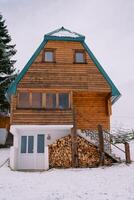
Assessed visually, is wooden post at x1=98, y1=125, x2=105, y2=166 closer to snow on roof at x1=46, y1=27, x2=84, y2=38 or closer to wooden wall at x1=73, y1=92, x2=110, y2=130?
wooden wall at x1=73, y1=92, x2=110, y2=130

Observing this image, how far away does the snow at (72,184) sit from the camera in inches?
457

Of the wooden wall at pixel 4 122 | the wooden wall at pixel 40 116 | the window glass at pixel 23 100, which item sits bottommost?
the wooden wall at pixel 4 122

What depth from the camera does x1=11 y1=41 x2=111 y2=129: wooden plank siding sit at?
65.3 feet

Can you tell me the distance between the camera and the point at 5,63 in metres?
30.6

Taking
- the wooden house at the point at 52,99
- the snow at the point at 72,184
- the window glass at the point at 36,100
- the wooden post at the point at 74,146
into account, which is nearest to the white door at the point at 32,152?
the wooden house at the point at 52,99

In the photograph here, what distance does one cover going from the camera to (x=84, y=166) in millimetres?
19156

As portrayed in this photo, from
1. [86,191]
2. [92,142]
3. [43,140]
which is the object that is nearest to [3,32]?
[43,140]

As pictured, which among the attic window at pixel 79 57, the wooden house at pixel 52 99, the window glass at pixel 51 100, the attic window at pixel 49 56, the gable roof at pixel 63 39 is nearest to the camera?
the wooden house at pixel 52 99

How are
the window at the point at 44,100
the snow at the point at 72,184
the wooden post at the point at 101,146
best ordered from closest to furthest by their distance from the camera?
the snow at the point at 72,184, the wooden post at the point at 101,146, the window at the point at 44,100

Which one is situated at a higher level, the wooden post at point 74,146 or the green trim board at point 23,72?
the green trim board at point 23,72

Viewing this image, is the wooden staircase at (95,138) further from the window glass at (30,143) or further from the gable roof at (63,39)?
the window glass at (30,143)

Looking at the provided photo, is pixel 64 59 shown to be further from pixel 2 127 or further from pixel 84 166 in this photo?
pixel 2 127

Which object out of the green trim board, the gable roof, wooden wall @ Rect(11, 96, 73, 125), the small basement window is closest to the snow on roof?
the gable roof

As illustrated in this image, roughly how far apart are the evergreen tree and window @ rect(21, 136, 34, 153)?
9.82 meters
